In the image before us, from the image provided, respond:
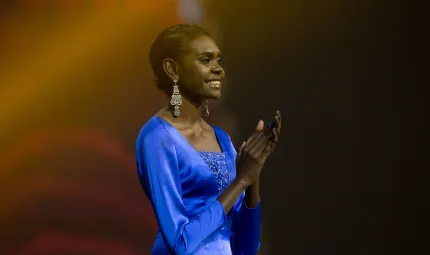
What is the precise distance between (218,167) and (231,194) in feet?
0.28

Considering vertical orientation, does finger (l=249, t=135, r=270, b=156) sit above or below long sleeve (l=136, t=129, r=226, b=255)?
above

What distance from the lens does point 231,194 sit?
1.20m

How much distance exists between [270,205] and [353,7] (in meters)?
0.75

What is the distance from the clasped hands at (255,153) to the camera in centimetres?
120

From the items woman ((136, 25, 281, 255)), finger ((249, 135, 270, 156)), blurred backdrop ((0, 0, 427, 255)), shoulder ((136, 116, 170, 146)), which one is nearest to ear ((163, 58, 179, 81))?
woman ((136, 25, 281, 255))

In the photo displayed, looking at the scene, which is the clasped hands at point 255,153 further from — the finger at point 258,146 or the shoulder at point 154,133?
the shoulder at point 154,133

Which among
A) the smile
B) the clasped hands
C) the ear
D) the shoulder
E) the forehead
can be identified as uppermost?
the forehead

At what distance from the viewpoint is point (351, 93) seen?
234cm

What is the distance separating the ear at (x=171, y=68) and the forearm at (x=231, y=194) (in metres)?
0.25

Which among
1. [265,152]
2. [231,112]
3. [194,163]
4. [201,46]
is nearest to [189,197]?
[194,163]

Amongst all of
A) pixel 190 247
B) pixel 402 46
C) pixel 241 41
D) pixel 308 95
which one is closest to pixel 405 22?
pixel 402 46

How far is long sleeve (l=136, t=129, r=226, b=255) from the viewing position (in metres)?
1.15

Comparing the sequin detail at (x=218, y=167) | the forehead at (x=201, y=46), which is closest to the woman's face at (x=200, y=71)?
the forehead at (x=201, y=46)

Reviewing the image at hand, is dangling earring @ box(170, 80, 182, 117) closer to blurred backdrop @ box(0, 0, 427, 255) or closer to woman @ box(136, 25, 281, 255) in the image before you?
woman @ box(136, 25, 281, 255)
